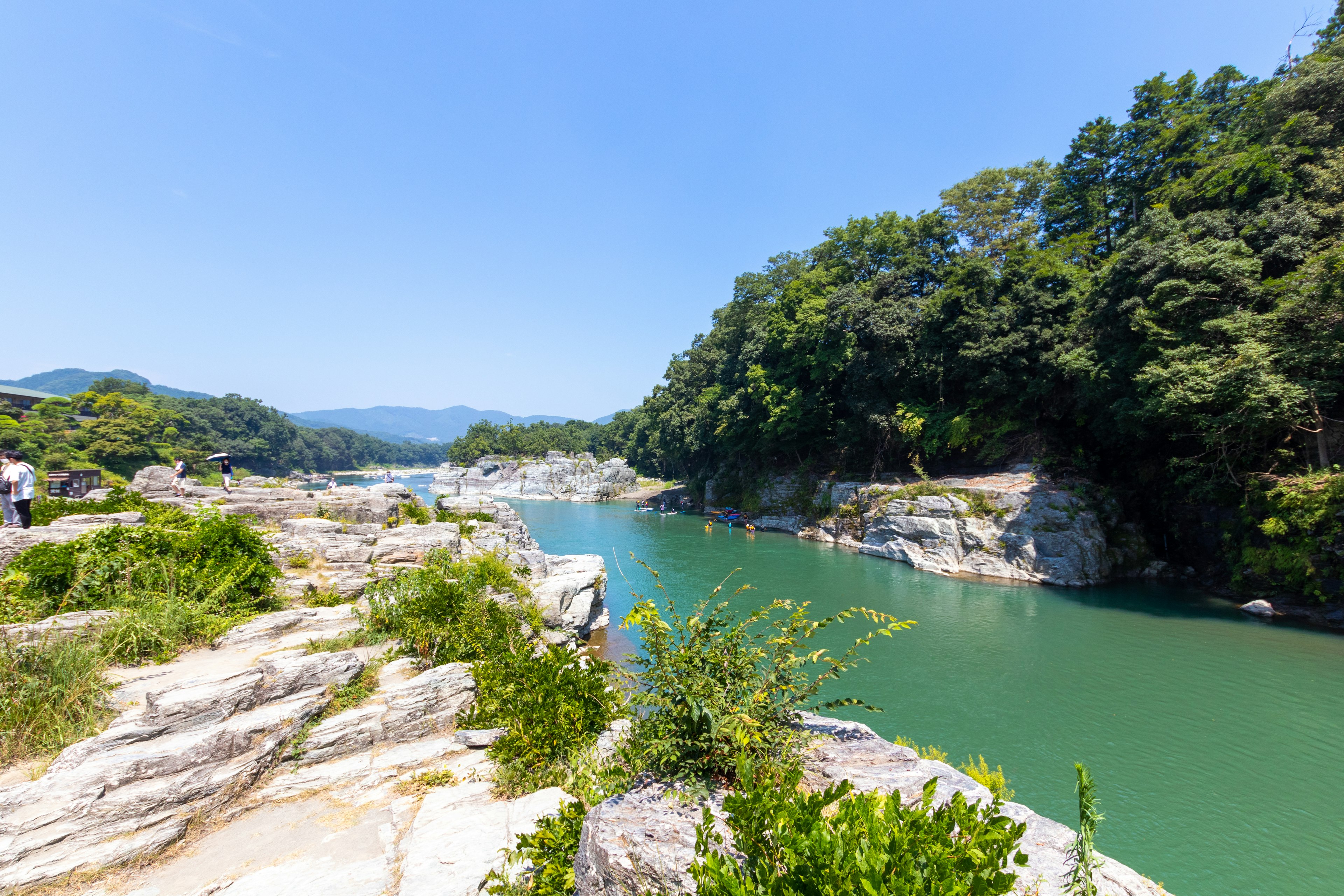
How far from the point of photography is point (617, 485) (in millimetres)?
54406

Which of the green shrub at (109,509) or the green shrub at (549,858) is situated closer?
the green shrub at (549,858)

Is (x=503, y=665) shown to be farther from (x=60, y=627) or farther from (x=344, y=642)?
(x=60, y=627)

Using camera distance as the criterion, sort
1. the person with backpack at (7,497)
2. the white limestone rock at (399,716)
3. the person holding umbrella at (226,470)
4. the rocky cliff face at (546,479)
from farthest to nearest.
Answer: the rocky cliff face at (546,479) < the person holding umbrella at (226,470) < the person with backpack at (7,497) < the white limestone rock at (399,716)

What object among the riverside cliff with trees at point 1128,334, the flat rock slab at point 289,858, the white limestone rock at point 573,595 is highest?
the riverside cliff with trees at point 1128,334

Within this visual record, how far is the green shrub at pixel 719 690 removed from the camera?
2.75 meters

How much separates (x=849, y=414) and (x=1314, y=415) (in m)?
16.8

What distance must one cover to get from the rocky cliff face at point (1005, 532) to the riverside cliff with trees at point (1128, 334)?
1.70m

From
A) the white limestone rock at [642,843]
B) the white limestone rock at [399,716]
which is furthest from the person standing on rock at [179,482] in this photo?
the white limestone rock at [642,843]

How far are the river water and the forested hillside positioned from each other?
34746 mm

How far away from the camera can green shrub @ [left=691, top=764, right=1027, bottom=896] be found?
5.23ft

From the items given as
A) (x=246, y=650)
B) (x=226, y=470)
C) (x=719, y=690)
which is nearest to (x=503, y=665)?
(x=719, y=690)

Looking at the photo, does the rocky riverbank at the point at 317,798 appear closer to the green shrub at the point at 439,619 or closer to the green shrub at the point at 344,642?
the green shrub at the point at 344,642

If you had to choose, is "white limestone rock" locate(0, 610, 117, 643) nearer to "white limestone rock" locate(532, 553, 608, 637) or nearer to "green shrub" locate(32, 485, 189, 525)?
"green shrub" locate(32, 485, 189, 525)

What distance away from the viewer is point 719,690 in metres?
2.95
